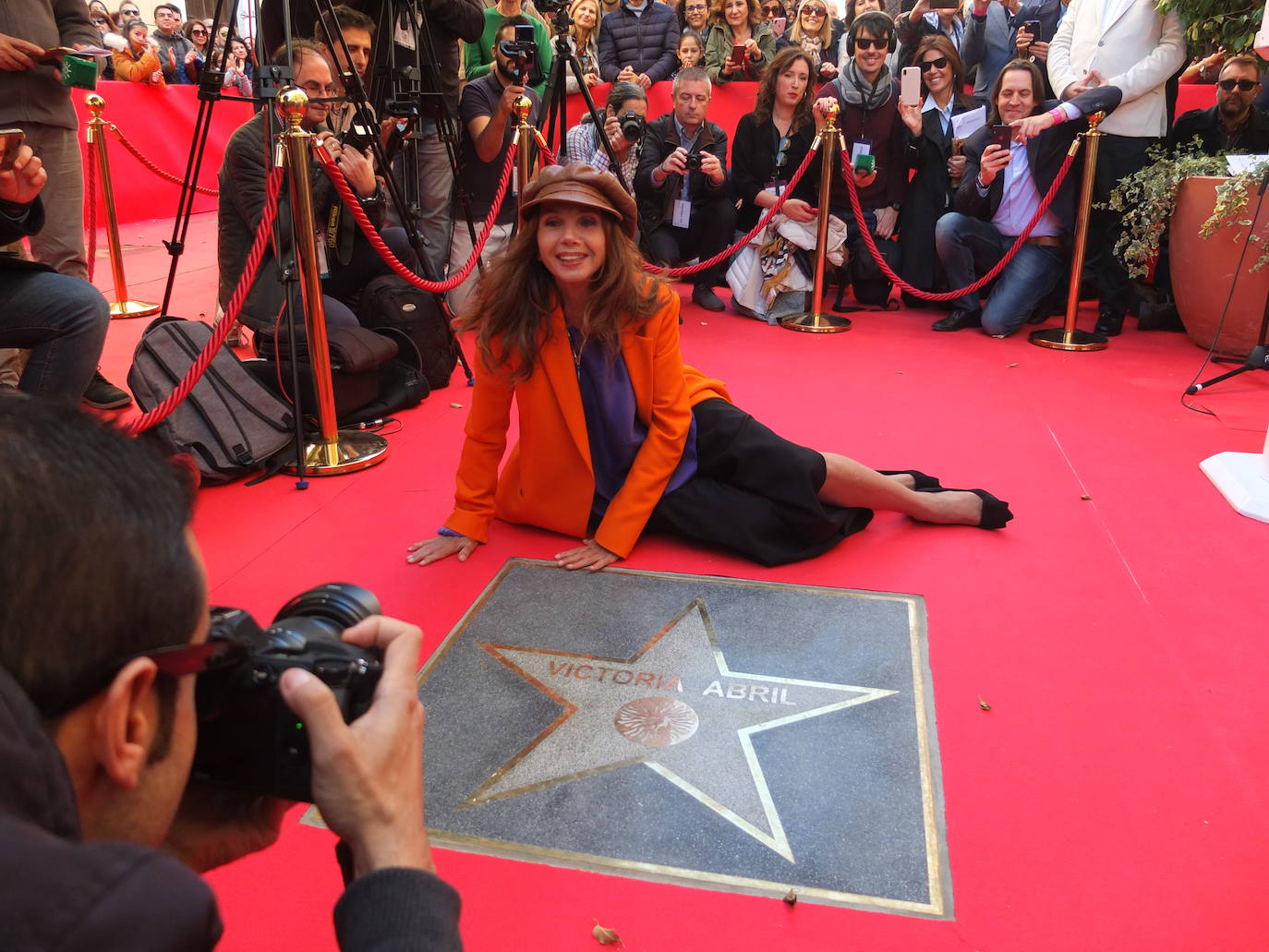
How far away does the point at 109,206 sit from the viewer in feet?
20.5

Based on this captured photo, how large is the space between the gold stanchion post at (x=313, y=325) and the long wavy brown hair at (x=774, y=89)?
3.79 metres

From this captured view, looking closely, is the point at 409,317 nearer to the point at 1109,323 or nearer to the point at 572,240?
the point at 572,240

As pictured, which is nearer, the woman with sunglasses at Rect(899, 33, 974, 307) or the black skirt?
the black skirt

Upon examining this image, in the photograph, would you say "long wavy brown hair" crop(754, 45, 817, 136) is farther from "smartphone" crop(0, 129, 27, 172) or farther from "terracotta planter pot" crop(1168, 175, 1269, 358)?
"smartphone" crop(0, 129, 27, 172)

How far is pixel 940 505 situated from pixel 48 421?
2.97 m

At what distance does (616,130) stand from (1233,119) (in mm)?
3647

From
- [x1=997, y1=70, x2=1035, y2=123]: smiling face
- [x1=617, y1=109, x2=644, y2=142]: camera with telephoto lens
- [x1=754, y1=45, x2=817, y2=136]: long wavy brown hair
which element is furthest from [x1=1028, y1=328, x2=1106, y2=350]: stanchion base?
[x1=617, y1=109, x2=644, y2=142]: camera with telephoto lens

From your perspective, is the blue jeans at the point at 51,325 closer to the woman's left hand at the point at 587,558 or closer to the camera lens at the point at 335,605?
the woman's left hand at the point at 587,558

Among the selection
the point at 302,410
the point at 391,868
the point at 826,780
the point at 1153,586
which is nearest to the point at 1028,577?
the point at 1153,586

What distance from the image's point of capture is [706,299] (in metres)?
7.16

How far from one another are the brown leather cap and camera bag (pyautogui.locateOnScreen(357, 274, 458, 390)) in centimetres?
182

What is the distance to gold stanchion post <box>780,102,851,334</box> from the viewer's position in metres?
6.12

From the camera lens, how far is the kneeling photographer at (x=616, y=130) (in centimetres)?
645

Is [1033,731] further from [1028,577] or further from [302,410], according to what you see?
[302,410]
